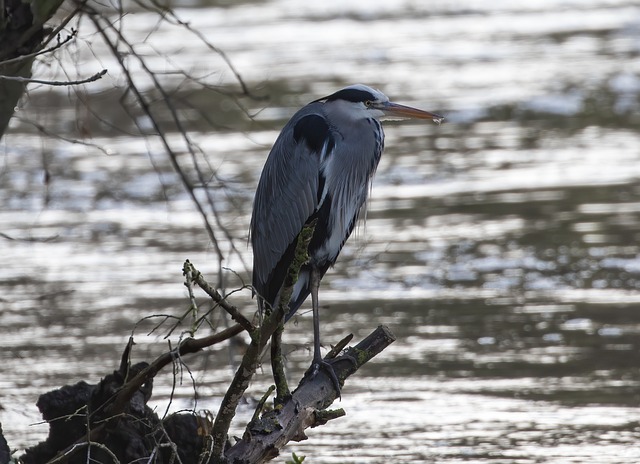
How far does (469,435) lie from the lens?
535 centimetres

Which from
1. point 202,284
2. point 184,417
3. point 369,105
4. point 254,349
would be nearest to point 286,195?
point 369,105

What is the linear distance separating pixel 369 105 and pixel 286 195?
Result: 0.49 metres

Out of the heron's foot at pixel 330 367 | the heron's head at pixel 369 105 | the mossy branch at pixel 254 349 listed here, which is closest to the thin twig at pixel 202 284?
the mossy branch at pixel 254 349

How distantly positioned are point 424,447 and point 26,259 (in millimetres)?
3847

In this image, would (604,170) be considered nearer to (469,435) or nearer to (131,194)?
(131,194)

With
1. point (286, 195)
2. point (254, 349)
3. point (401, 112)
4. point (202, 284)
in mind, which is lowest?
point (254, 349)

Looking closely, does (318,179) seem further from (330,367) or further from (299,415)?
(299,415)

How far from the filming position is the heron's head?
16.3 feet

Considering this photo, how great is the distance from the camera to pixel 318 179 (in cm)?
504

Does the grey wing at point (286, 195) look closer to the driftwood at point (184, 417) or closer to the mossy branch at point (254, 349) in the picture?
the driftwood at point (184, 417)

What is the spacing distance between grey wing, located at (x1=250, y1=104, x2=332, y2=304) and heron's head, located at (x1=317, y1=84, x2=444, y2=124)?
128mm

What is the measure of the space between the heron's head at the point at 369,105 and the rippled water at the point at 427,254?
0.57m

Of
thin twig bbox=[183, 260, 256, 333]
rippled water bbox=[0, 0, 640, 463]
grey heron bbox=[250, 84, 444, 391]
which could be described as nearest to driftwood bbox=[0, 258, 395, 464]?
thin twig bbox=[183, 260, 256, 333]

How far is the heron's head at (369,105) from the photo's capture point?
16.3ft
